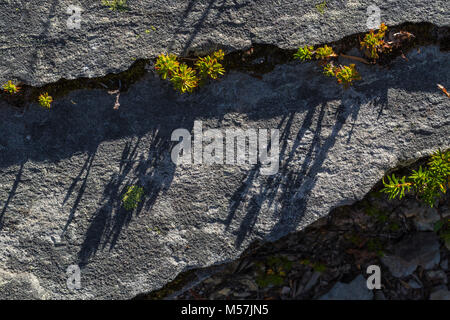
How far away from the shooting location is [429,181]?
388 cm

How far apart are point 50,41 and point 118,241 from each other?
7.42ft

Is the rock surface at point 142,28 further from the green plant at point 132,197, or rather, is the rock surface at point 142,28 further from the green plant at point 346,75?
the green plant at point 132,197

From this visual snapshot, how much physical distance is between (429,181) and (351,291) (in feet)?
5.41

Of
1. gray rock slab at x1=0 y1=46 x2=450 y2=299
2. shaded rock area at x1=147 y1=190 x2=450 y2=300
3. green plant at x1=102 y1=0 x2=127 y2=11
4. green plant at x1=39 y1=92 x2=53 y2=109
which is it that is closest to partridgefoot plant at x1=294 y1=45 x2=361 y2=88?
gray rock slab at x1=0 y1=46 x2=450 y2=299

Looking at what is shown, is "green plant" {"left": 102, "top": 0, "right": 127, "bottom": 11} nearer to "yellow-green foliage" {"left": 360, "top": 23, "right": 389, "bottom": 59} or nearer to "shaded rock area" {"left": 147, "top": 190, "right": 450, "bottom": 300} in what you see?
"yellow-green foliage" {"left": 360, "top": 23, "right": 389, "bottom": 59}

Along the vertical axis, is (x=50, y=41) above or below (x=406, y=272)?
above

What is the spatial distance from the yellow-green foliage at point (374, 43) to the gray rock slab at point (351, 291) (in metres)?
2.62

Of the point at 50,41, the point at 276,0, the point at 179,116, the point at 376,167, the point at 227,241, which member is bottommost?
the point at 227,241

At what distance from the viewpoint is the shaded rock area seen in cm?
426

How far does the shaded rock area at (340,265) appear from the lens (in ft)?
14.0

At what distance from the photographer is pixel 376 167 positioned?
4016 mm

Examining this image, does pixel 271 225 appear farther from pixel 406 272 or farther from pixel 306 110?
pixel 406 272

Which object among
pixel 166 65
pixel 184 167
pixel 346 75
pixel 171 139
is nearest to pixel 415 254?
pixel 346 75
